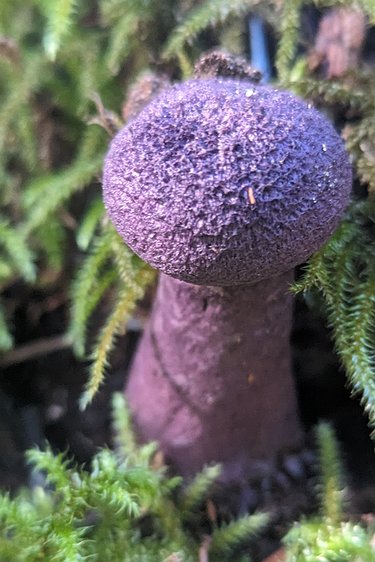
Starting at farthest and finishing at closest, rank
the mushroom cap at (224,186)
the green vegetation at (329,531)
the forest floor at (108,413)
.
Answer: the forest floor at (108,413)
the green vegetation at (329,531)
the mushroom cap at (224,186)

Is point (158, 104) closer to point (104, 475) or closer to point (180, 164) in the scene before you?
point (180, 164)

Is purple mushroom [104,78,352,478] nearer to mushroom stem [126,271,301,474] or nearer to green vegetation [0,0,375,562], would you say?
mushroom stem [126,271,301,474]

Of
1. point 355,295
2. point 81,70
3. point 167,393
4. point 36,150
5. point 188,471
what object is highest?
point 81,70

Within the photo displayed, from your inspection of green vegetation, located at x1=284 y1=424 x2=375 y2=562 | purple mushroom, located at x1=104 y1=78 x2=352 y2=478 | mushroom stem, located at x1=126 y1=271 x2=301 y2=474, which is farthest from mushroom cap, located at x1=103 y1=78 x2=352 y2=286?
green vegetation, located at x1=284 y1=424 x2=375 y2=562

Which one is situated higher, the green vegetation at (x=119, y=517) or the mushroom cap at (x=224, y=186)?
the mushroom cap at (x=224, y=186)

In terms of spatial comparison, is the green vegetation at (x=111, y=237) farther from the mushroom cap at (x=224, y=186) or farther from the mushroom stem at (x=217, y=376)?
the mushroom cap at (x=224, y=186)

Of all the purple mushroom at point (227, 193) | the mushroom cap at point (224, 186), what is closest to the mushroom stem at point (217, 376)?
the purple mushroom at point (227, 193)

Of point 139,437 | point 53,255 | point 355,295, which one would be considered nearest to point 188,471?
point 139,437
